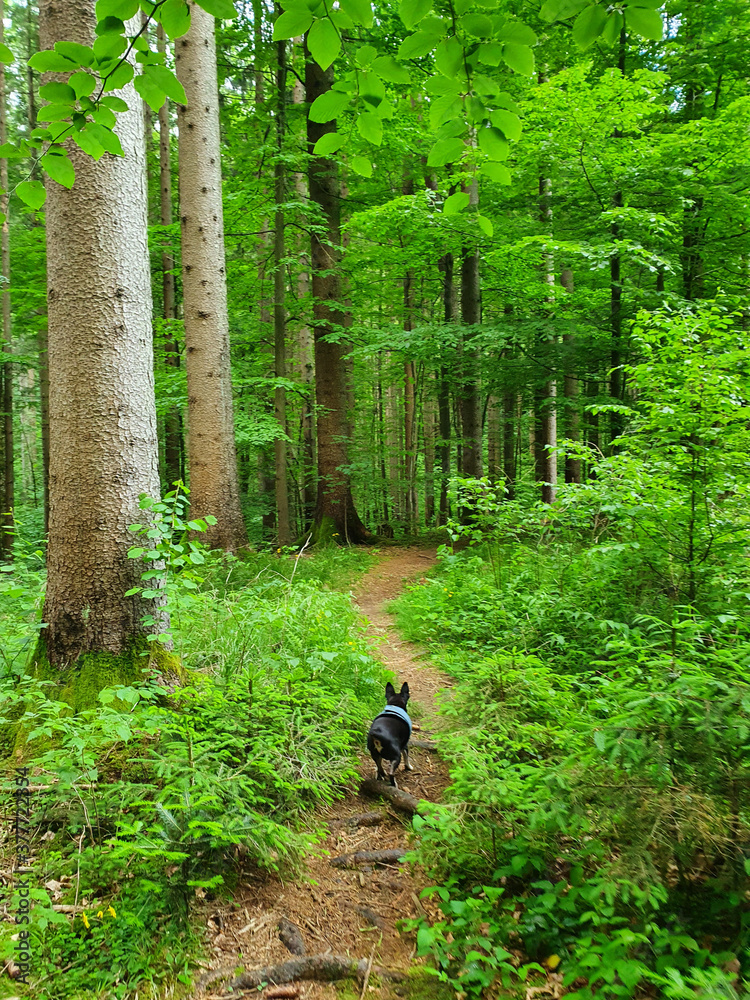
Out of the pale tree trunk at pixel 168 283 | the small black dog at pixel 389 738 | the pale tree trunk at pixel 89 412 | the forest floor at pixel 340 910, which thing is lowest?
the forest floor at pixel 340 910

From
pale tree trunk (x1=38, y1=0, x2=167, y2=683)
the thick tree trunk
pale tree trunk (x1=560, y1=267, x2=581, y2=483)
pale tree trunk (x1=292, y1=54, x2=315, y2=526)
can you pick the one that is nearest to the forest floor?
pale tree trunk (x1=38, y1=0, x2=167, y2=683)

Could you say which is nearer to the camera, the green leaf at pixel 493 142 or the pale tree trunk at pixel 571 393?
the green leaf at pixel 493 142

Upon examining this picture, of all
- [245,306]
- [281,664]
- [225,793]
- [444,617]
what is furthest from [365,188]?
[225,793]

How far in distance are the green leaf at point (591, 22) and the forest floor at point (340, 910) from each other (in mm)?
3369

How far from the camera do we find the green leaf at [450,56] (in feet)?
4.86

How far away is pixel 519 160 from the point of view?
832 centimetres

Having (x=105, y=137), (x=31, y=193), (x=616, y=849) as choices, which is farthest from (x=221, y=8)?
(x=616, y=849)

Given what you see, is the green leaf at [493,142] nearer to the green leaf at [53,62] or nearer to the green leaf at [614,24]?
the green leaf at [614,24]

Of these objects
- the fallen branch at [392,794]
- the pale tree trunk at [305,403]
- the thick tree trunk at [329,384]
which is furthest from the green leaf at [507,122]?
the pale tree trunk at [305,403]

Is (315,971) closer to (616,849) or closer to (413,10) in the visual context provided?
(616,849)

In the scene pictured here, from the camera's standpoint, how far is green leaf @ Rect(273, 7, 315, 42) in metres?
1.30

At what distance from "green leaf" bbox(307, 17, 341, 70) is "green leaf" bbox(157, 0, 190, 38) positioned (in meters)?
0.35

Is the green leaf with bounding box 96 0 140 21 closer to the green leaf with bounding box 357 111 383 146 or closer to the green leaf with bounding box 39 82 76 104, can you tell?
the green leaf with bounding box 39 82 76 104

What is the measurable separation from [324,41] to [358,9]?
161 millimetres
